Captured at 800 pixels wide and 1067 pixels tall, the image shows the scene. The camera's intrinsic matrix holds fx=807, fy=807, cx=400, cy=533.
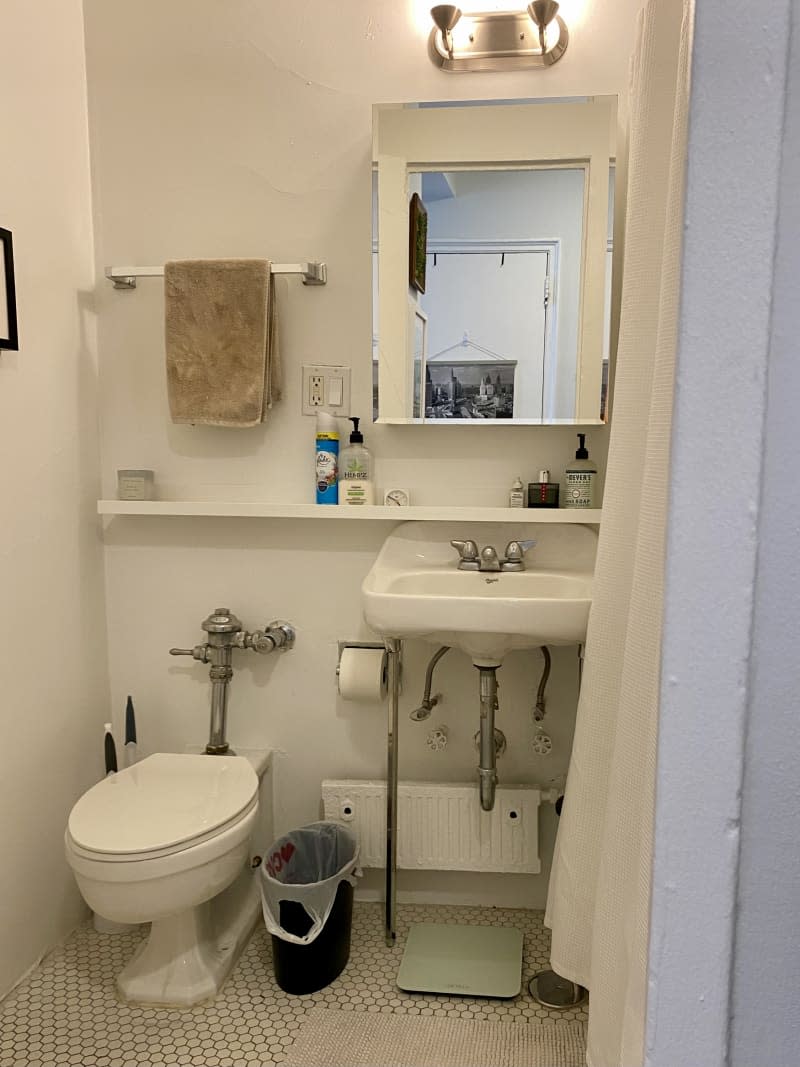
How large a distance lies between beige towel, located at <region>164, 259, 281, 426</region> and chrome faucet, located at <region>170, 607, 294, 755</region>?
50 centimetres

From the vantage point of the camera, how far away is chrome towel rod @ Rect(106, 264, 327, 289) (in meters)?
1.86

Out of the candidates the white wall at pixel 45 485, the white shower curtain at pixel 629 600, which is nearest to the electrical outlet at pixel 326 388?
the white wall at pixel 45 485

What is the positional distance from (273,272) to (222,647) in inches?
36.0

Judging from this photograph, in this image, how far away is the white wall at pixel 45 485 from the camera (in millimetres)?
1726

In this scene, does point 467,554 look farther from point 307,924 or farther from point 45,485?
point 45,485

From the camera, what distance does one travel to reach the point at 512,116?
182cm

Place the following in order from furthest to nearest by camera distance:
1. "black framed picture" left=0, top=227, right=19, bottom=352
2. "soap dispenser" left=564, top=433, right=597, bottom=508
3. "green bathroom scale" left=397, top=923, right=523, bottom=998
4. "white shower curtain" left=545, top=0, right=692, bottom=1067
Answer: "soap dispenser" left=564, top=433, right=597, bottom=508 → "green bathroom scale" left=397, top=923, right=523, bottom=998 → "black framed picture" left=0, top=227, right=19, bottom=352 → "white shower curtain" left=545, top=0, right=692, bottom=1067

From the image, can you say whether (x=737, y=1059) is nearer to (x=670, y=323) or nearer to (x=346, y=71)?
(x=670, y=323)

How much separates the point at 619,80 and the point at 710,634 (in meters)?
1.70

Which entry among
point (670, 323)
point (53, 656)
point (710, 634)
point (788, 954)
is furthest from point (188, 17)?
point (788, 954)

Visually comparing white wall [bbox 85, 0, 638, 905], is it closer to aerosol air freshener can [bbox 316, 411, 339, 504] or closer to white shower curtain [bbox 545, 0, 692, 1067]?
aerosol air freshener can [bbox 316, 411, 339, 504]

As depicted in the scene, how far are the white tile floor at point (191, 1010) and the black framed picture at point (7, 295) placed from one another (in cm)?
140

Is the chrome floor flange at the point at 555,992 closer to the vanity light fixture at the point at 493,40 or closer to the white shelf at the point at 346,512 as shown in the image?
the white shelf at the point at 346,512

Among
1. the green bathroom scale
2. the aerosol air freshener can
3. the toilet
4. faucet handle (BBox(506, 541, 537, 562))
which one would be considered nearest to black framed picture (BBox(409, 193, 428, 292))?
the aerosol air freshener can
